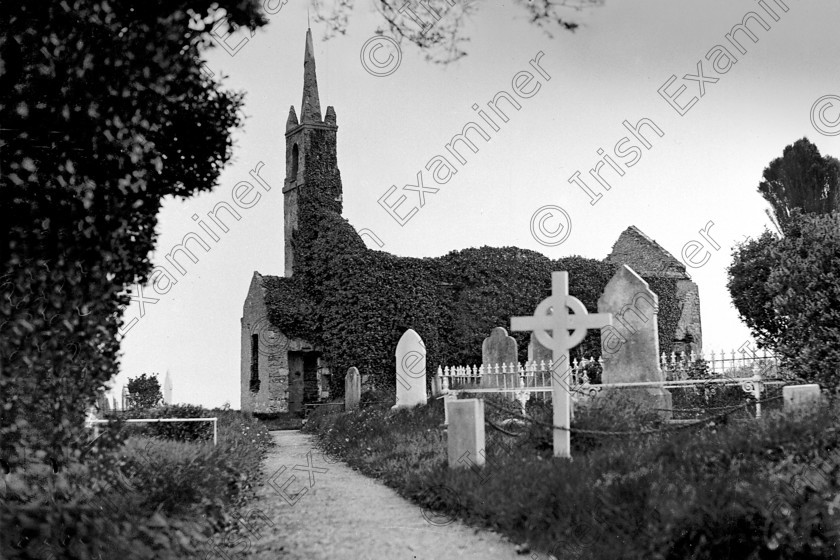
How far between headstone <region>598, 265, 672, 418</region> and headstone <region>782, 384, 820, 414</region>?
4802 millimetres

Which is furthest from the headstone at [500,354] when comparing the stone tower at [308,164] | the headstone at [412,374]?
the stone tower at [308,164]

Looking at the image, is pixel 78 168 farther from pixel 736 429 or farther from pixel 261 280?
pixel 261 280

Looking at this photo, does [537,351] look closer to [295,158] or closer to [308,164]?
[308,164]

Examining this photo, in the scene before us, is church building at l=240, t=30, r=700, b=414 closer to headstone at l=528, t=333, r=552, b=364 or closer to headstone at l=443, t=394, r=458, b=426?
headstone at l=528, t=333, r=552, b=364

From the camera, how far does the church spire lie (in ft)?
89.8

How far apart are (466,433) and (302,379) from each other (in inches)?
660

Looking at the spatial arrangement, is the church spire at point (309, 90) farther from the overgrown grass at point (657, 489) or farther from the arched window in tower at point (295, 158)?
the overgrown grass at point (657, 489)

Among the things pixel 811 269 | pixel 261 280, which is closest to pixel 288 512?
pixel 811 269

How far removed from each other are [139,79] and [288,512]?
4.85 meters

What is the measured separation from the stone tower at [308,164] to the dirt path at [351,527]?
1589 cm

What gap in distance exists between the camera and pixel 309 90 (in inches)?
1104

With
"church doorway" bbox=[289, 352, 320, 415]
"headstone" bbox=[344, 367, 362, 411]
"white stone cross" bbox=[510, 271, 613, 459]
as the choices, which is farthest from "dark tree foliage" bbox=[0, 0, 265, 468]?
"church doorway" bbox=[289, 352, 320, 415]

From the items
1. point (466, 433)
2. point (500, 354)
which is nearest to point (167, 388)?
point (500, 354)

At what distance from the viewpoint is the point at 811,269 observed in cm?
1452
